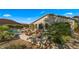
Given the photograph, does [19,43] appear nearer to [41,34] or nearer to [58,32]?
[41,34]

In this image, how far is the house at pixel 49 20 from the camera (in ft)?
5.90

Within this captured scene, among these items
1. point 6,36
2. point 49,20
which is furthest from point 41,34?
point 6,36

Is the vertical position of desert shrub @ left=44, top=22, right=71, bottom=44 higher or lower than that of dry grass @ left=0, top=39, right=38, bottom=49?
higher

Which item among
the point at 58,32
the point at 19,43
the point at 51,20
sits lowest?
the point at 19,43

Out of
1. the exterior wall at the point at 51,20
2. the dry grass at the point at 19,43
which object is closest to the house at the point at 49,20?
the exterior wall at the point at 51,20

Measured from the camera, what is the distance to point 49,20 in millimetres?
1827

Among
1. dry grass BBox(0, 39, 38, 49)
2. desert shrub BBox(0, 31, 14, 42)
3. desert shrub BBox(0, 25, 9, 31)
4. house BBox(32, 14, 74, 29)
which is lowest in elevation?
dry grass BBox(0, 39, 38, 49)

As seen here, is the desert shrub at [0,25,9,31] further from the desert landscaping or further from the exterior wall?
the exterior wall

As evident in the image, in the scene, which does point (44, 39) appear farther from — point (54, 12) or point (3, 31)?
point (3, 31)

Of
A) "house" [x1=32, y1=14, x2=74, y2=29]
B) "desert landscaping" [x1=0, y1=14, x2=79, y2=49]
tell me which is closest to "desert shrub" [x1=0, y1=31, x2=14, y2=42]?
"desert landscaping" [x1=0, y1=14, x2=79, y2=49]

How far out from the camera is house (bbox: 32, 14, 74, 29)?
1797mm

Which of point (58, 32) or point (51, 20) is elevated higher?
point (51, 20)

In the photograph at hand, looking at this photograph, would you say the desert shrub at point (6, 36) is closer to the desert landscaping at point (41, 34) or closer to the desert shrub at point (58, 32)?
the desert landscaping at point (41, 34)
